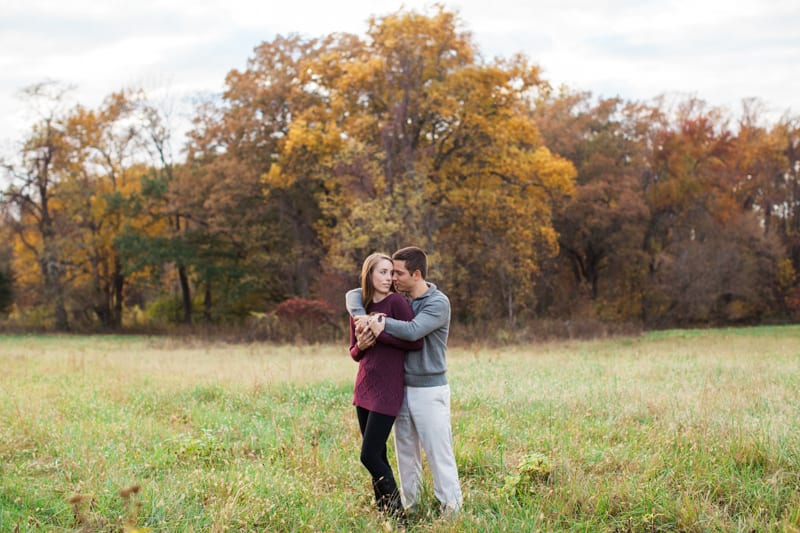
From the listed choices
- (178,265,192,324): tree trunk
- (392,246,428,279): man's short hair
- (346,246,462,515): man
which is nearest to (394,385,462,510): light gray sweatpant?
(346,246,462,515): man

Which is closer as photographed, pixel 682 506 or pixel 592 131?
pixel 682 506

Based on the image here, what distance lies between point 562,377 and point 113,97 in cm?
3386

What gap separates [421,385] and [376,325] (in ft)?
1.95

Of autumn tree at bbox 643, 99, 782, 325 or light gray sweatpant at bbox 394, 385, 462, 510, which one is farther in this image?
autumn tree at bbox 643, 99, 782, 325

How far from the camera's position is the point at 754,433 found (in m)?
6.27

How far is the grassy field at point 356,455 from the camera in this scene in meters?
4.95

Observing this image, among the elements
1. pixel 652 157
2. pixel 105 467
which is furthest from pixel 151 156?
pixel 105 467

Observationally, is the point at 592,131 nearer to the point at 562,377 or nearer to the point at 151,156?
the point at 151,156

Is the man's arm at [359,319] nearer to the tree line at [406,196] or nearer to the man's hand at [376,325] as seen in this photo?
the man's hand at [376,325]

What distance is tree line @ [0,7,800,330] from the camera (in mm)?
25859

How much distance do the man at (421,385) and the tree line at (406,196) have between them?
59.2 feet

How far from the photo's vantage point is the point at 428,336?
5.10m

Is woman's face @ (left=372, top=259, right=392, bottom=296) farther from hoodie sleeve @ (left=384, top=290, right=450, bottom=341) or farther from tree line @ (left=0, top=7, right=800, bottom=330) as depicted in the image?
tree line @ (left=0, top=7, right=800, bottom=330)

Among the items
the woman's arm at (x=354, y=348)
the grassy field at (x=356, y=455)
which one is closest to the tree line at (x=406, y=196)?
the grassy field at (x=356, y=455)
